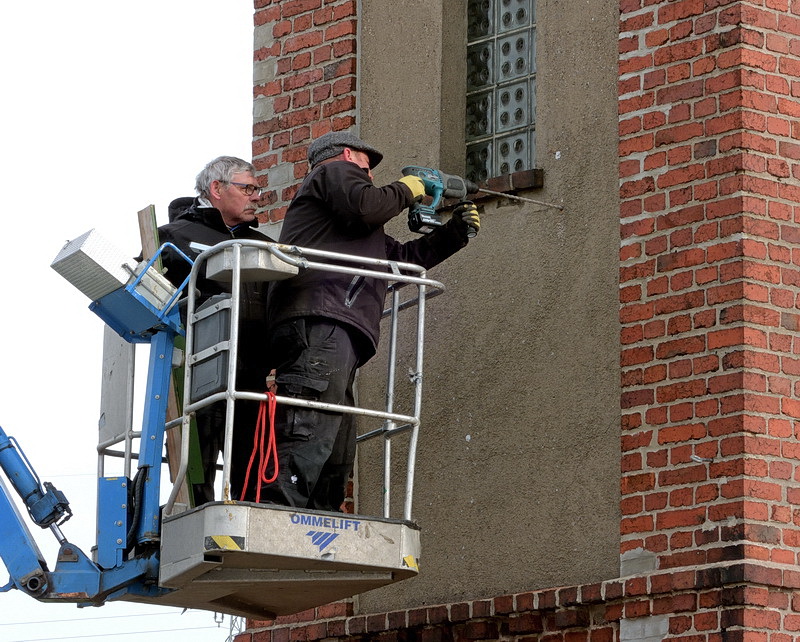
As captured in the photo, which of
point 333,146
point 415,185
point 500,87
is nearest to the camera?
point 415,185

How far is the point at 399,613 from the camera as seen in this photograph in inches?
358

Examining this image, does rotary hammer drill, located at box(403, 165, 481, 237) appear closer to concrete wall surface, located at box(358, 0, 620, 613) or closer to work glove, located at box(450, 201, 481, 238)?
work glove, located at box(450, 201, 481, 238)

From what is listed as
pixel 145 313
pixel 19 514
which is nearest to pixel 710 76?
pixel 145 313

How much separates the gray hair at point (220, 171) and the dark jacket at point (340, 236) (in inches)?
25.5

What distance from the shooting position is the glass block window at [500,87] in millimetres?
9430

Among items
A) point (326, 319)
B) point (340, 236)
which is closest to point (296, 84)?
point (340, 236)

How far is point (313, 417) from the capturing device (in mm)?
7477

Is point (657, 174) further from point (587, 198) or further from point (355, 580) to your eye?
Result: point (355, 580)

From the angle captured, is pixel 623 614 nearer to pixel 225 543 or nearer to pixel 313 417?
pixel 313 417

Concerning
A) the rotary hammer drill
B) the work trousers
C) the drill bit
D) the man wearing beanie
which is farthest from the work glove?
the work trousers

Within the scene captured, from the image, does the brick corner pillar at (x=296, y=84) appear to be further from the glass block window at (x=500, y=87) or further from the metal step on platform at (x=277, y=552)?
the metal step on platform at (x=277, y=552)

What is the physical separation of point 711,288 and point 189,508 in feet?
8.95

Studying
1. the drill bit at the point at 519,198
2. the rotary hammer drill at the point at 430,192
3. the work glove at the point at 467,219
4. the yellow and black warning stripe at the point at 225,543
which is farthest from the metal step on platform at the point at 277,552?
the drill bit at the point at 519,198

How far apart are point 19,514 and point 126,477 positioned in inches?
20.5
